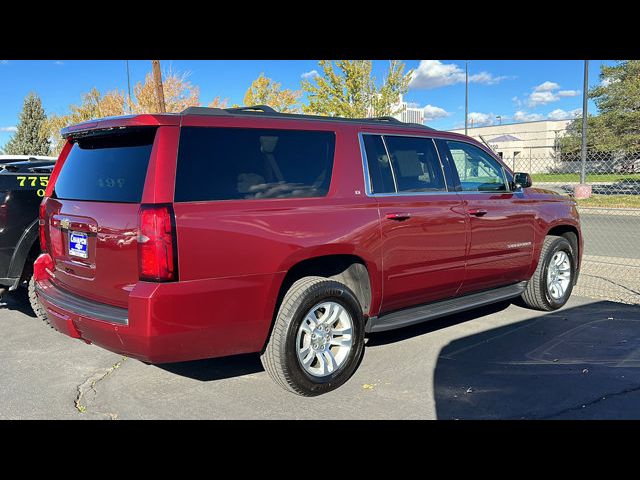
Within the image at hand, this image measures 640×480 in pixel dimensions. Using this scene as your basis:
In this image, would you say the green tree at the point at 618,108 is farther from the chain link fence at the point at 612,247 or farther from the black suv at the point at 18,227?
the black suv at the point at 18,227

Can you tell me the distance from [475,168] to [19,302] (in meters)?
5.56

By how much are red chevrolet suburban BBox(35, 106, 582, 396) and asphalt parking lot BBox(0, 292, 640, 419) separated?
362 mm

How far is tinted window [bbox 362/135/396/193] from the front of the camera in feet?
14.5

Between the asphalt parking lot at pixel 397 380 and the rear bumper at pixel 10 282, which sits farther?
the rear bumper at pixel 10 282

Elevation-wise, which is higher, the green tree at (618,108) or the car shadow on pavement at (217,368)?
the green tree at (618,108)

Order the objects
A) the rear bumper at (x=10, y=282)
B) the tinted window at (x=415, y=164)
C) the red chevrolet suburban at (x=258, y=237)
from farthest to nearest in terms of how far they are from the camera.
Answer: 1. the rear bumper at (x=10, y=282)
2. the tinted window at (x=415, y=164)
3. the red chevrolet suburban at (x=258, y=237)

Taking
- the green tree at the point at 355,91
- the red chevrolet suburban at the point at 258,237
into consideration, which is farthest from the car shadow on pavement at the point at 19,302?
the green tree at the point at 355,91

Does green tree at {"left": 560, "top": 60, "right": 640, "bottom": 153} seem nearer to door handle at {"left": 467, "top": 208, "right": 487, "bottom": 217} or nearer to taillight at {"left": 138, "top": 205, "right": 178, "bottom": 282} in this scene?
door handle at {"left": 467, "top": 208, "right": 487, "bottom": 217}

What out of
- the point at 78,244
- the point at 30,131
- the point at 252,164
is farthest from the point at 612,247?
the point at 30,131

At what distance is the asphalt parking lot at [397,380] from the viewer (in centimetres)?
371

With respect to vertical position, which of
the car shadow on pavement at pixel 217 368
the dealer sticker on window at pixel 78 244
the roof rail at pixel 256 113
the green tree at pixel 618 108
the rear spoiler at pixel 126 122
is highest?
the green tree at pixel 618 108

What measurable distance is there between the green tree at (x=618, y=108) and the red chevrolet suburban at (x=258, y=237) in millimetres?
21848
